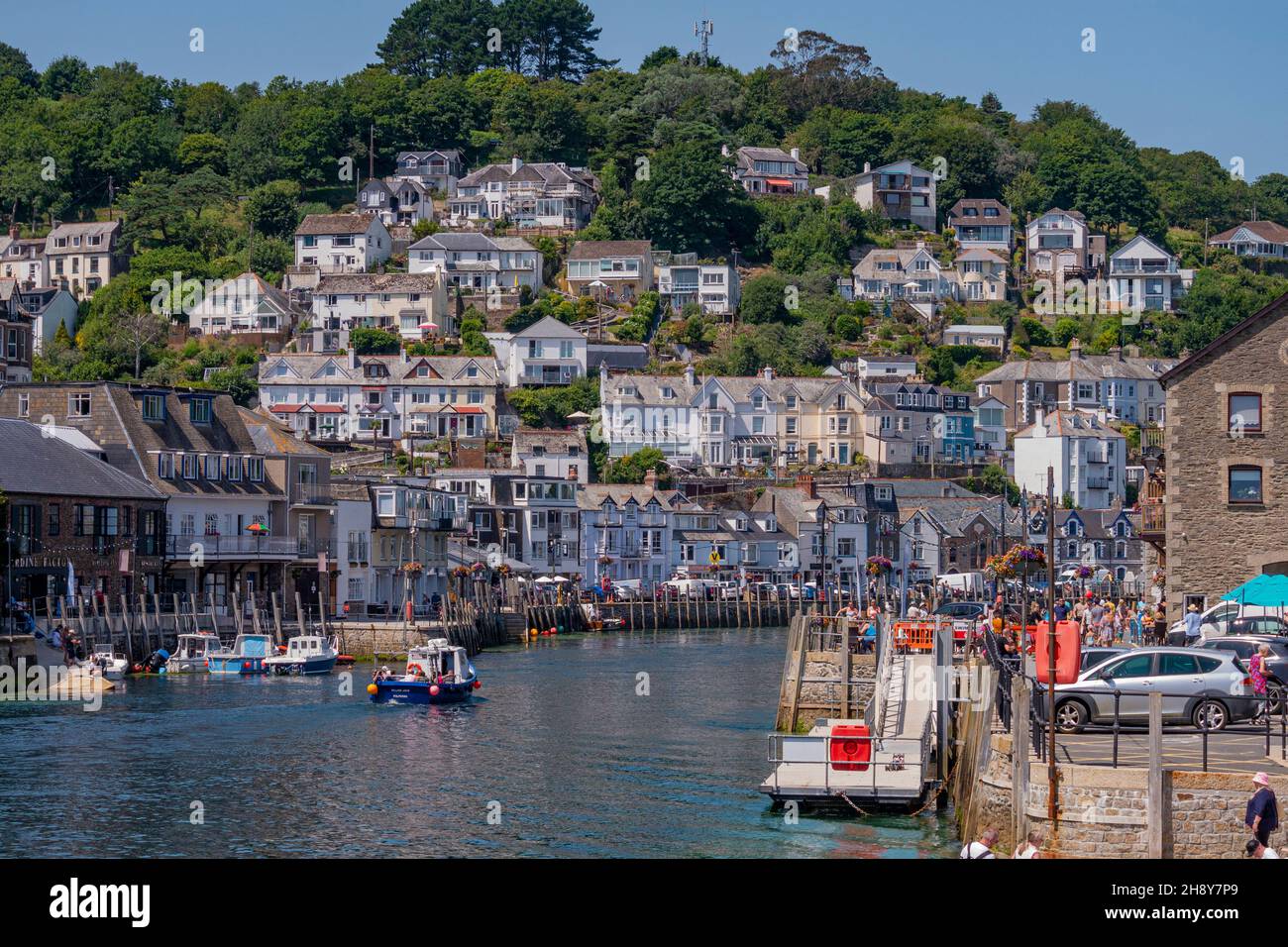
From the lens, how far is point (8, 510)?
69188 millimetres

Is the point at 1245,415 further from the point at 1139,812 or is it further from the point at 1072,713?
the point at 1139,812

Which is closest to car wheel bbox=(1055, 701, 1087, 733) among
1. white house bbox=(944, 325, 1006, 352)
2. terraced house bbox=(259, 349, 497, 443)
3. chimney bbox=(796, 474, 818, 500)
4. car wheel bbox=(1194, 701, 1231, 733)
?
car wheel bbox=(1194, 701, 1231, 733)

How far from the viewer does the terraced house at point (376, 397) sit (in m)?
156

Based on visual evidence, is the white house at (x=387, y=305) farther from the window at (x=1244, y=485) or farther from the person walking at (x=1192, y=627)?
the person walking at (x=1192, y=627)

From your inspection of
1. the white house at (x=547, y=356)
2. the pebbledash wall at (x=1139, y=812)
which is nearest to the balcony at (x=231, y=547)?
the pebbledash wall at (x=1139, y=812)

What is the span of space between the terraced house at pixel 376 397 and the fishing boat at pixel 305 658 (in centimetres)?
7872

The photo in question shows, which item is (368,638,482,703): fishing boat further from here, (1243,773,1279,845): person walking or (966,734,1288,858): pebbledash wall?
(1243,773,1279,845): person walking

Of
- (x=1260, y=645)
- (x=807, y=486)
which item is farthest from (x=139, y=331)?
(x=1260, y=645)

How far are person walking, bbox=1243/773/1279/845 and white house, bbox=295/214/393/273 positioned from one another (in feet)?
551

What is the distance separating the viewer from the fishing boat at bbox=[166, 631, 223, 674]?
71.8 metres
